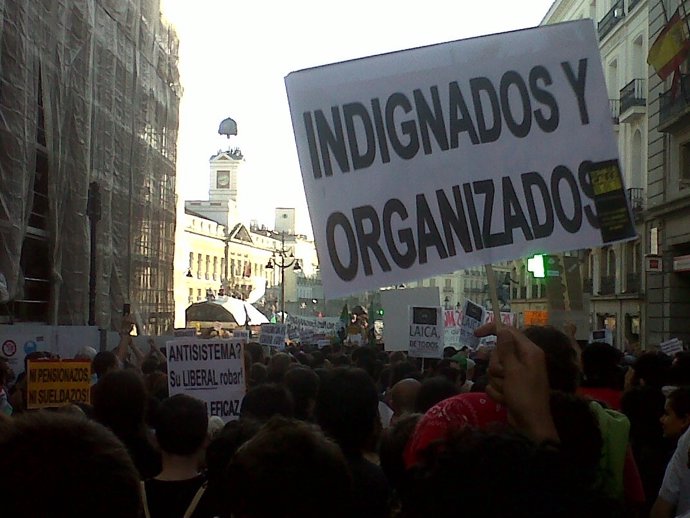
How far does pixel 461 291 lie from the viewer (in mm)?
123000

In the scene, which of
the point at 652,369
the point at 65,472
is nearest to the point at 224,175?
the point at 652,369

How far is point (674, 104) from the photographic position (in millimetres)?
23578

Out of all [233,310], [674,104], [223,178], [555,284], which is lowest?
[233,310]

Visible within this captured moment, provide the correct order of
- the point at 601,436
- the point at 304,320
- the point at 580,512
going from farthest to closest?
the point at 304,320 < the point at 601,436 < the point at 580,512

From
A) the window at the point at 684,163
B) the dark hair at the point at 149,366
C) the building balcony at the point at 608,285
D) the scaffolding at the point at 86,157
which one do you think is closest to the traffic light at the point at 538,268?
the dark hair at the point at 149,366

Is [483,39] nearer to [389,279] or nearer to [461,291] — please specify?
[389,279]

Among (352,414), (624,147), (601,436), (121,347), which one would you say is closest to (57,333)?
(121,347)

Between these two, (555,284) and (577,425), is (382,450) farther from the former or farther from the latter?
(555,284)

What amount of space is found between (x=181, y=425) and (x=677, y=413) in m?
2.42

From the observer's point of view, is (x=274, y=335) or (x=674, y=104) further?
(x=674, y=104)

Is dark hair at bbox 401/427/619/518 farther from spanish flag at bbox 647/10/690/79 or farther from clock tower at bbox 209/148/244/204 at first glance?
clock tower at bbox 209/148/244/204

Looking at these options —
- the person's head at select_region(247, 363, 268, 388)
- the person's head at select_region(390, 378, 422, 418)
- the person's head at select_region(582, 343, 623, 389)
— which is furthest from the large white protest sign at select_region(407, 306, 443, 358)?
the person's head at select_region(582, 343, 623, 389)

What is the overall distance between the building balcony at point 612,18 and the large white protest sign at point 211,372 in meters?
27.8

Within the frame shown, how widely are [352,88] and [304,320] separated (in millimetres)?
20985
